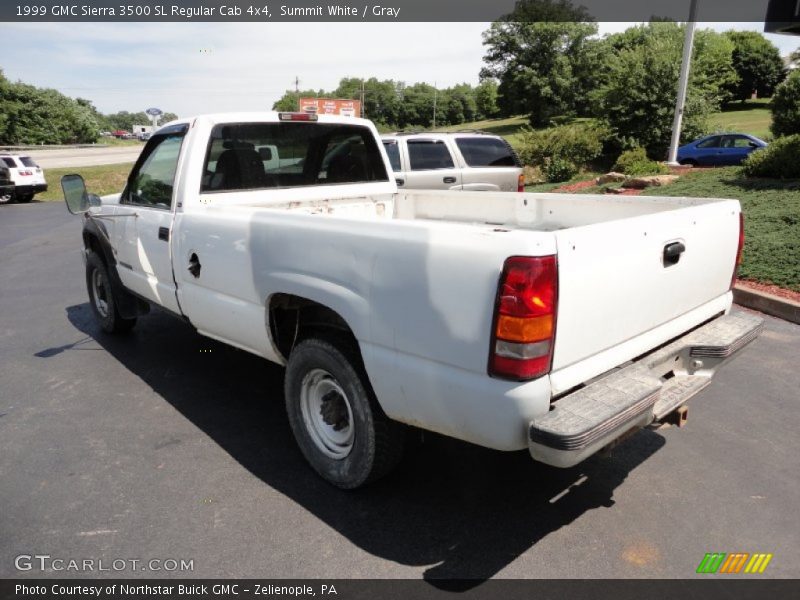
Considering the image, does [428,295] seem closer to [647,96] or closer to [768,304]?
[768,304]

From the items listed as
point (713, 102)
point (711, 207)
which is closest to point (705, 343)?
point (711, 207)

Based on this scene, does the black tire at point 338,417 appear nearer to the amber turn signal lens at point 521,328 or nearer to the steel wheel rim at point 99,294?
the amber turn signal lens at point 521,328

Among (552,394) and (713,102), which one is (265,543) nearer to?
(552,394)

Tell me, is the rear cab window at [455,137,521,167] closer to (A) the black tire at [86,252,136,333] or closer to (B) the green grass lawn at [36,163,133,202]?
(A) the black tire at [86,252,136,333]

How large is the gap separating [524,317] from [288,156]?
2899 millimetres

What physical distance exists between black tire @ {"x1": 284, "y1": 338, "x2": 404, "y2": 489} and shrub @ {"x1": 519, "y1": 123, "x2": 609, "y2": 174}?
1810 cm

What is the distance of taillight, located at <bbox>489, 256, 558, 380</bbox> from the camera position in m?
2.20

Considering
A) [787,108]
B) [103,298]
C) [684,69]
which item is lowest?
[103,298]

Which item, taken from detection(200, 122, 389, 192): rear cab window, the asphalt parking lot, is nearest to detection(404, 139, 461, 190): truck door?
detection(200, 122, 389, 192): rear cab window

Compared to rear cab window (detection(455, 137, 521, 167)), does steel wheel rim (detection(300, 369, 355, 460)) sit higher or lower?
lower

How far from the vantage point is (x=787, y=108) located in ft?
55.1

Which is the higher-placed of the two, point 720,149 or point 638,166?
point 720,149

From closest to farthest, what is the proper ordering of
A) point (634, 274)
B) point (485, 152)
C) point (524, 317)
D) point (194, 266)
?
point (524, 317) → point (634, 274) → point (194, 266) → point (485, 152)

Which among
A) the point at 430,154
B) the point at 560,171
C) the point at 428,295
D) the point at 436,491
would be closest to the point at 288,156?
the point at 428,295
